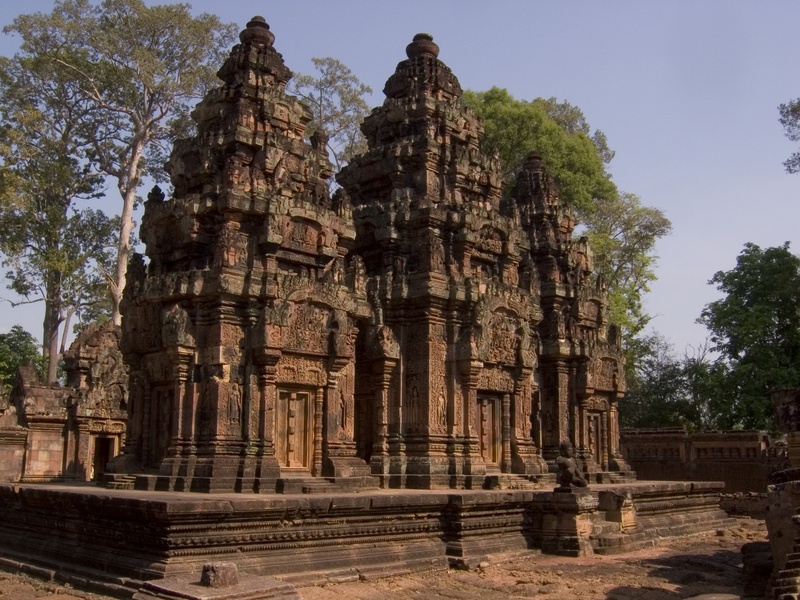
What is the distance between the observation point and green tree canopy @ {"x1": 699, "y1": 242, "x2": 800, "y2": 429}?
24.3 m

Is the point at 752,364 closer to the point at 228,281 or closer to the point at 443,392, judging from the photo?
the point at 443,392

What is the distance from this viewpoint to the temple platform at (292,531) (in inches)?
369

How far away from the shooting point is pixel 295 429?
13141 millimetres

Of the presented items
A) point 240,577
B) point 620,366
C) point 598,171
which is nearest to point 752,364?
point 620,366

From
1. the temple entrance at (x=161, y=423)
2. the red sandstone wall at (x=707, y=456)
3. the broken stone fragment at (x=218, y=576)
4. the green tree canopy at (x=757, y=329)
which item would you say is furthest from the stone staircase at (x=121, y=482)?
the green tree canopy at (x=757, y=329)

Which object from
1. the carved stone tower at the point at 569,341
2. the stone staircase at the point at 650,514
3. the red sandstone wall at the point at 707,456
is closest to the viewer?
the stone staircase at the point at 650,514

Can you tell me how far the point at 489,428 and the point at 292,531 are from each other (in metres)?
6.77

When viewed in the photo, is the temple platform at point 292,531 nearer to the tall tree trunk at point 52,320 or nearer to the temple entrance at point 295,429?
the temple entrance at point 295,429

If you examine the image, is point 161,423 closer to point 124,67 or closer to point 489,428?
point 489,428

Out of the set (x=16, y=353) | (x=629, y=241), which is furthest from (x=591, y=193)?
(x=16, y=353)

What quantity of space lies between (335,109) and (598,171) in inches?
388

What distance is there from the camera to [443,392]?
15.3m

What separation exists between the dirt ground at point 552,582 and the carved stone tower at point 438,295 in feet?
10.0

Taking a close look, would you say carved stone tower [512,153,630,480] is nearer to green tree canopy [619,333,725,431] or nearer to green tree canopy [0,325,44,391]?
green tree canopy [619,333,725,431]
